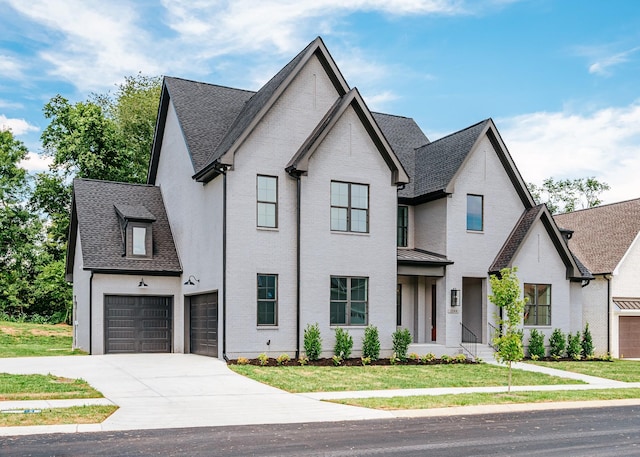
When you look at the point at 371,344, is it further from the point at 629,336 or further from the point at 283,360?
the point at 629,336

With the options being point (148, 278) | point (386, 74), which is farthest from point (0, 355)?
point (386, 74)

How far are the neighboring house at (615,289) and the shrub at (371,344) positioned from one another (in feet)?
40.3

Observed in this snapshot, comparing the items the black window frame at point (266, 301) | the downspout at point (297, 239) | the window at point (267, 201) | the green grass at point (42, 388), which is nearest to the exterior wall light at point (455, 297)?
the downspout at point (297, 239)

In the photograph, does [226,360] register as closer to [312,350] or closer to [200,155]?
[312,350]

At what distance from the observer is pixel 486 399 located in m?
16.3

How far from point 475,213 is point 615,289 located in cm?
920

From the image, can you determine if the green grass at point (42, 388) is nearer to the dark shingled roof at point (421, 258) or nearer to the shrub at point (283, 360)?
the shrub at point (283, 360)

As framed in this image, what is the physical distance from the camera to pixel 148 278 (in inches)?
1039

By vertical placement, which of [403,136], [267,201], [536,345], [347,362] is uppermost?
[403,136]

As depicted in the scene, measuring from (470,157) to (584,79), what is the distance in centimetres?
490

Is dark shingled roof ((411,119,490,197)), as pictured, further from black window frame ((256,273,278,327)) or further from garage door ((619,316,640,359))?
garage door ((619,316,640,359))

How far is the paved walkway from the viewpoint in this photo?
12891 millimetres

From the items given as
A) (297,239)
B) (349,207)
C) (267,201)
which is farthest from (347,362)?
(267,201)

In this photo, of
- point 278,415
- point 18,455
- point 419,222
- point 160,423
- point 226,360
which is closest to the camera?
point 18,455
